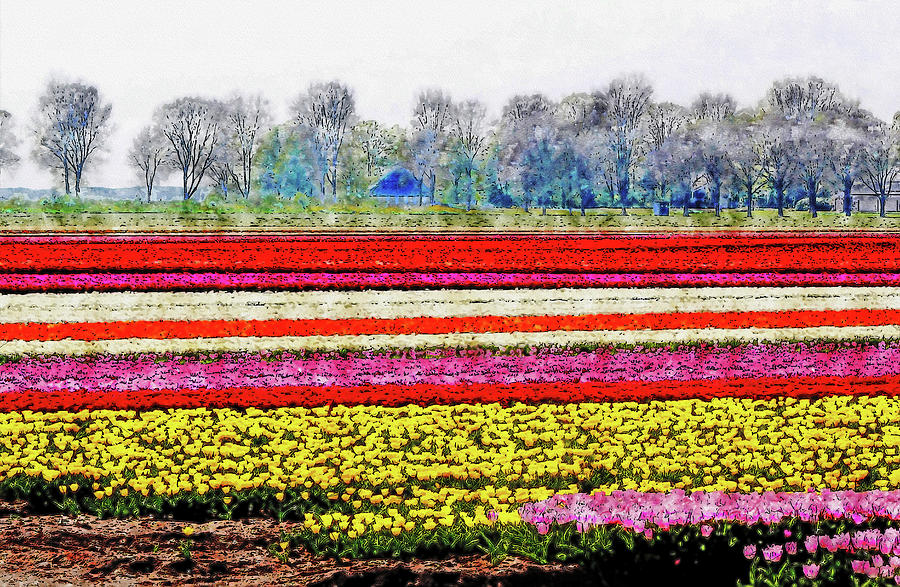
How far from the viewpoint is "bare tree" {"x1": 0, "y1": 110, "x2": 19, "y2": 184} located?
2849 inches

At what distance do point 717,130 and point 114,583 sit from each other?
222 ft

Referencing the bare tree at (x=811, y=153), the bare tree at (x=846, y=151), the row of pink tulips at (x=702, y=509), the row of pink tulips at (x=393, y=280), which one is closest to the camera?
the row of pink tulips at (x=702, y=509)

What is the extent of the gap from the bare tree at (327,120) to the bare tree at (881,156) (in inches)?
1308

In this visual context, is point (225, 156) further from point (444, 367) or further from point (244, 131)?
point (444, 367)

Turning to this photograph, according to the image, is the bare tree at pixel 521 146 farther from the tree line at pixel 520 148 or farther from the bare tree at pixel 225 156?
the bare tree at pixel 225 156

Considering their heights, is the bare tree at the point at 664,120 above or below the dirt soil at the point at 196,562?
above

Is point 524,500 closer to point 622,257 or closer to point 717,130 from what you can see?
point 622,257

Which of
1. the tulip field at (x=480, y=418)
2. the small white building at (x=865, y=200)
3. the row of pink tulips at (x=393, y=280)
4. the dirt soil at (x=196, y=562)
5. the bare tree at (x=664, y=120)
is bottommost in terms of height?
the dirt soil at (x=196, y=562)

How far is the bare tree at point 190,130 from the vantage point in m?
73.5

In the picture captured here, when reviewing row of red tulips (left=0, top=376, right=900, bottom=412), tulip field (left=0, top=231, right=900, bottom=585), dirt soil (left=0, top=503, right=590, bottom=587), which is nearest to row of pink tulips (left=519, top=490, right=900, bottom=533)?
tulip field (left=0, top=231, right=900, bottom=585)

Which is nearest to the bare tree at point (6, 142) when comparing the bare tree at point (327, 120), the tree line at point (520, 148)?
the tree line at point (520, 148)

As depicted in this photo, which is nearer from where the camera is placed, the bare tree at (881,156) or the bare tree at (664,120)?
the bare tree at (881,156)

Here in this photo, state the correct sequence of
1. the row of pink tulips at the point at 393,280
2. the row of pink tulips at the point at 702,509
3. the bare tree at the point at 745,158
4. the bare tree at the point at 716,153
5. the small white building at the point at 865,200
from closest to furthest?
the row of pink tulips at the point at 702,509, the row of pink tulips at the point at 393,280, the bare tree at the point at 745,158, the bare tree at the point at 716,153, the small white building at the point at 865,200

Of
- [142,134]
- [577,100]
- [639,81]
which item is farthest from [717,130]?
[142,134]
